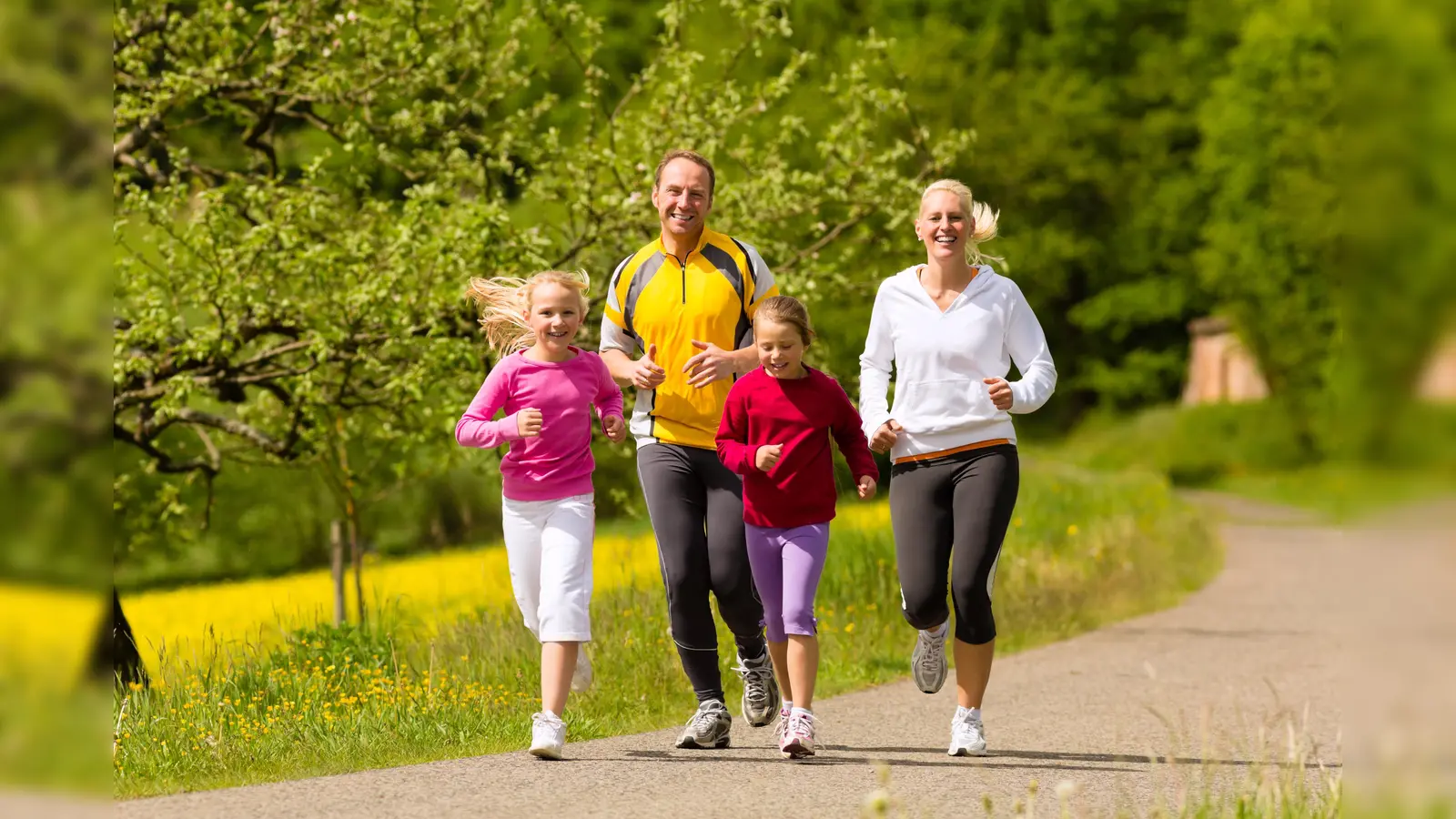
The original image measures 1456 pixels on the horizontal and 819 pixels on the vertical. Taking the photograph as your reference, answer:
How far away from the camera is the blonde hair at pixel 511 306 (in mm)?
6293

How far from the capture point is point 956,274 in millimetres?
6203

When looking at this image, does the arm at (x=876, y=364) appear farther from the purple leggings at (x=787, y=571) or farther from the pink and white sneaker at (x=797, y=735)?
the pink and white sneaker at (x=797, y=735)

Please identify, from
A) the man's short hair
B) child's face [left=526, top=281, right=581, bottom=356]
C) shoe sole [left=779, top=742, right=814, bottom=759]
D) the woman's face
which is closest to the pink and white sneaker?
shoe sole [left=779, top=742, right=814, bottom=759]

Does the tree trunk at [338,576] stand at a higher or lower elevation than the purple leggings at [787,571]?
lower

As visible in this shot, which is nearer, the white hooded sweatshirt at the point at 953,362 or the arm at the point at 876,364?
the white hooded sweatshirt at the point at 953,362

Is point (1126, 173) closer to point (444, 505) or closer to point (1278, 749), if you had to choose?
point (444, 505)

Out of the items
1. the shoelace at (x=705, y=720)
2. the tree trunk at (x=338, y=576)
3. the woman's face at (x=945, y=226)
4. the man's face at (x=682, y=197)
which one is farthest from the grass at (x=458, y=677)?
the tree trunk at (x=338, y=576)

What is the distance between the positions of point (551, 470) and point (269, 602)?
1237 cm

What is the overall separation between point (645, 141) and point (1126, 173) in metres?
36.9

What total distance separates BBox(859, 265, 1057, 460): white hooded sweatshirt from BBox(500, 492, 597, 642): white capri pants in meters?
1.11

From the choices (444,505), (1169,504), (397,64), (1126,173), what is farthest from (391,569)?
(1126,173)

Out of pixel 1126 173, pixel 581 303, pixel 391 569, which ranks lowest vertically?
pixel 391 569

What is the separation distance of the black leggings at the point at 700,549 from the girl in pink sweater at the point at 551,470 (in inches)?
9.6

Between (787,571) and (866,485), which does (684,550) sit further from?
(866,485)
